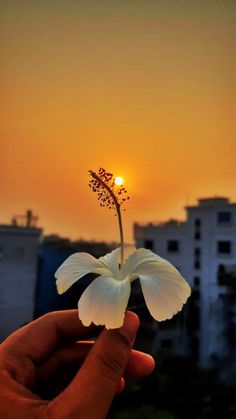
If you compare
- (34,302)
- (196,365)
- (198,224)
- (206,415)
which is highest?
(198,224)

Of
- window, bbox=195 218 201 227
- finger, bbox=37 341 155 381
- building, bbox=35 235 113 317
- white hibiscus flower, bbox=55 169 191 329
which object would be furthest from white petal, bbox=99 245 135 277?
window, bbox=195 218 201 227

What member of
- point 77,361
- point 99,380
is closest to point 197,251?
point 77,361

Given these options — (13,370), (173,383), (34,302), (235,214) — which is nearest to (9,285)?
(34,302)

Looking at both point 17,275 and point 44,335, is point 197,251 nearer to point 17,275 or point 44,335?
point 17,275

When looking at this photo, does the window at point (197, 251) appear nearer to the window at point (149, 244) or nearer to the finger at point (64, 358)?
the window at point (149, 244)

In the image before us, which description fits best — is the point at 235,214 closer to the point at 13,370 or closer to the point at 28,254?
the point at 28,254

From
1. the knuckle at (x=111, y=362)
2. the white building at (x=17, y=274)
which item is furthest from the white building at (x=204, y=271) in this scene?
the knuckle at (x=111, y=362)

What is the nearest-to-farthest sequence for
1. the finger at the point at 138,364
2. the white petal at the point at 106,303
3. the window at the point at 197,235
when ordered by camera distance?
the white petal at the point at 106,303, the finger at the point at 138,364, the window at the point at 197,235
